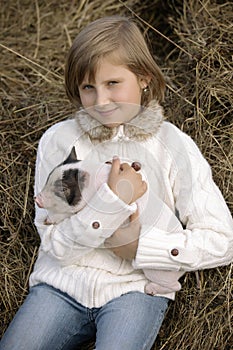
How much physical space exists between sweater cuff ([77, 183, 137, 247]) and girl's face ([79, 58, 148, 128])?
0.24 meters

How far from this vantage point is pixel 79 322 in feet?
6.64

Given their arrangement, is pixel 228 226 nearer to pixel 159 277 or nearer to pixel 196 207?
pixel 196 207

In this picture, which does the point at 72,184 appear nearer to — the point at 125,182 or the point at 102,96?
the point at 125,182

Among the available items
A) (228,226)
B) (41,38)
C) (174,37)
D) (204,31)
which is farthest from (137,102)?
(41,38)

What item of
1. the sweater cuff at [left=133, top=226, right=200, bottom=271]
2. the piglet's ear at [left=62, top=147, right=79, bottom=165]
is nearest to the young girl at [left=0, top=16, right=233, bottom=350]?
the sweater cuff at [left=133, top=226, right=200, bottom=271]

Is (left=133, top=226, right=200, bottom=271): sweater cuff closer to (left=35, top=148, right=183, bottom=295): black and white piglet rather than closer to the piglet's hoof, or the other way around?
(left=35, top=148, right=183, bottom=295): black and white piglet

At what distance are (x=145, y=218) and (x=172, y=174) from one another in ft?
0.57

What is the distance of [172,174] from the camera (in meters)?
2.08

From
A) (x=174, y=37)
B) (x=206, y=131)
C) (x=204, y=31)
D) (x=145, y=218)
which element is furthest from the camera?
(x=174, y=37)

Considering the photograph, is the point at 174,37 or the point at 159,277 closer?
the point at 159,277

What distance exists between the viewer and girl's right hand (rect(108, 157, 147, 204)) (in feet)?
6.35

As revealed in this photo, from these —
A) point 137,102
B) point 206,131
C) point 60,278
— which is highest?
point 137,102

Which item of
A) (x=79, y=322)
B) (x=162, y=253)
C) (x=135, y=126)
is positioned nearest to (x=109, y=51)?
(x=135, y=126)

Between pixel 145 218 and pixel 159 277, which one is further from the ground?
pixel 145 218
